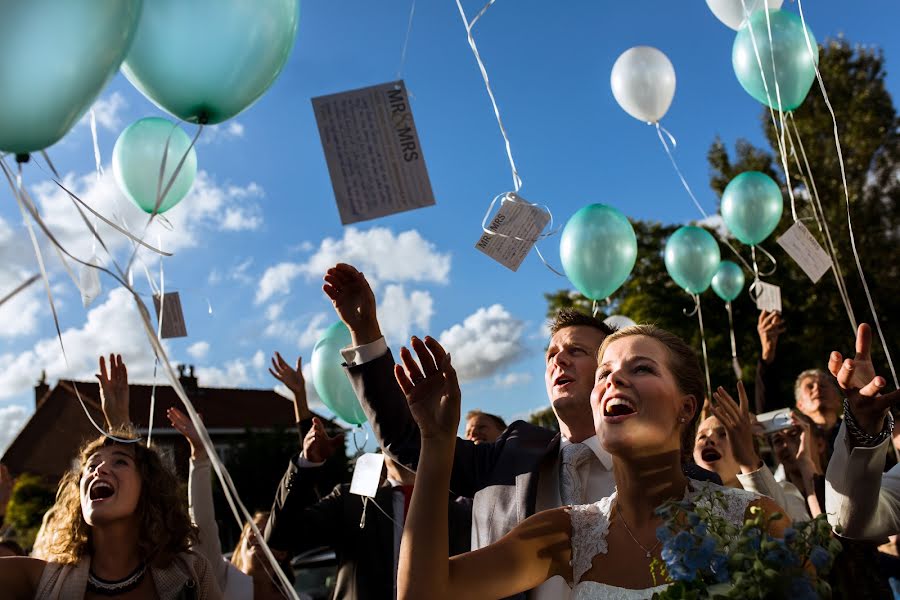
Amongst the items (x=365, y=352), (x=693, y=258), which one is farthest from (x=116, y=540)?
(x=693, y=258)

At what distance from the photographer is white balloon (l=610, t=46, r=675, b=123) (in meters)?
5.96

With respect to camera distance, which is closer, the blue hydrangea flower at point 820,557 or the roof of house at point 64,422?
the blue hydrangea flower at point 820,557

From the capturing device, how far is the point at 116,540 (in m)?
2.80

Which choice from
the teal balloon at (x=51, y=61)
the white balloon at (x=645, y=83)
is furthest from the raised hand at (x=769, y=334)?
the teal balloon at (x=51, y=61)

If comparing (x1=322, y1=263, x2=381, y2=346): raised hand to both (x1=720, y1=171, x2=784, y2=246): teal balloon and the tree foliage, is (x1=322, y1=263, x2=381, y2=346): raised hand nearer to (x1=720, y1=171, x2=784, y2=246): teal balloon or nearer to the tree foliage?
(x1=720, y1=171, x2=784, y2=246): teal balloon

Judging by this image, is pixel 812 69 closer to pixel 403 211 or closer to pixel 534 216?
pixel 534 216

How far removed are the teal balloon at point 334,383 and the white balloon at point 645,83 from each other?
10.6 ft

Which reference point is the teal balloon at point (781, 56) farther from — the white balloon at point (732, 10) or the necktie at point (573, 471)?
the necktie at point (573, 471)

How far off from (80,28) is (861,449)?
7.39 feet

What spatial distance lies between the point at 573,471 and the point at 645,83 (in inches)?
173

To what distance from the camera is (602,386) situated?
73.8 inches

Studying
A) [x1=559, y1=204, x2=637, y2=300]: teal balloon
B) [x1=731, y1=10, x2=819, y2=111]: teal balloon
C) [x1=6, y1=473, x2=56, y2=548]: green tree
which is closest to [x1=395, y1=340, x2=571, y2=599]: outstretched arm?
[x1=559, y1=204, x2=637, y2=300]: teal balloon

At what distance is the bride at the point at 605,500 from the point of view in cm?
159

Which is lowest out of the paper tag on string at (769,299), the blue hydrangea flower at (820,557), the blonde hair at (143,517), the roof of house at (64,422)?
the blue hydrangea flower at (820,557)
